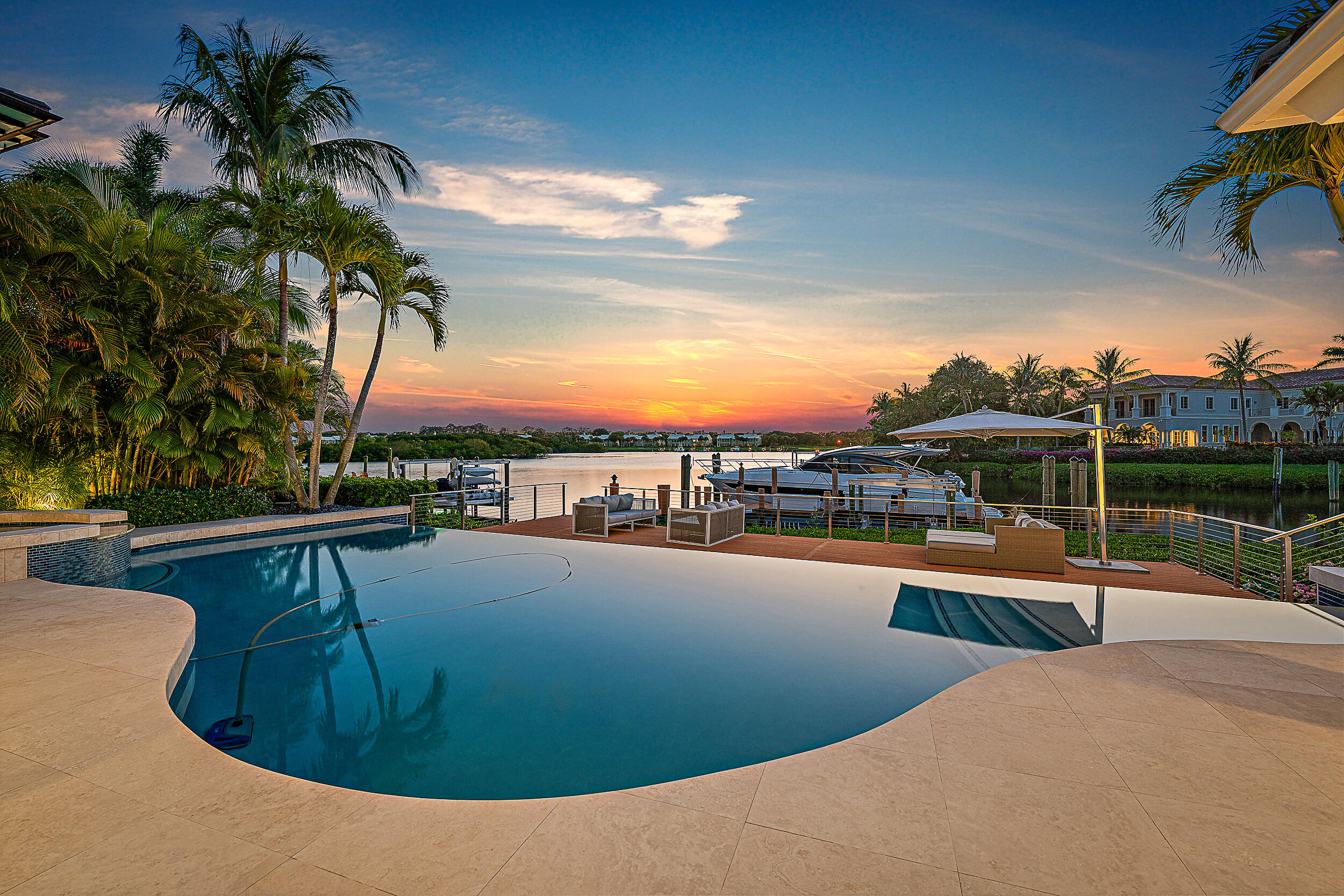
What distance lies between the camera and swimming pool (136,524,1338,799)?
3.38 meters

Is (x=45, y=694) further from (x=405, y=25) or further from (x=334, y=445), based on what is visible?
(x=334, y=445)

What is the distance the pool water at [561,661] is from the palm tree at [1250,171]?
361 centimetres

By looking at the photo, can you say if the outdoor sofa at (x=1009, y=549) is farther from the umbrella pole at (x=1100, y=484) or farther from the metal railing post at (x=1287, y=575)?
the metal railing post at (x=1287, y=575)

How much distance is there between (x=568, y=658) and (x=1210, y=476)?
37309 mm

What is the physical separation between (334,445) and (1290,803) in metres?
16.3

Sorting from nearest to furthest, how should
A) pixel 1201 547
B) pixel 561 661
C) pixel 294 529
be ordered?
1. pixel 561 661
2. pixel 1201 547
3. pixel 294 529

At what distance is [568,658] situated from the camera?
4.94 m

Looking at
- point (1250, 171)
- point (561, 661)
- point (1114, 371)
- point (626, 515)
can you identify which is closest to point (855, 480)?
point (626, 515)

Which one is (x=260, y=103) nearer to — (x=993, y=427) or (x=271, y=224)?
(x=271, y=224)

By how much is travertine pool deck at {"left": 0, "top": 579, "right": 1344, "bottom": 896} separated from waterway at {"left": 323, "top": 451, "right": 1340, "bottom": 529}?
15.4 meters

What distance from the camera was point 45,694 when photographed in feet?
10.6

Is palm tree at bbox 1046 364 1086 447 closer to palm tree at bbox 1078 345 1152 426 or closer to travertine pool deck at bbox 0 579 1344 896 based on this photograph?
palm tree at bbox 1078 345 1152 426

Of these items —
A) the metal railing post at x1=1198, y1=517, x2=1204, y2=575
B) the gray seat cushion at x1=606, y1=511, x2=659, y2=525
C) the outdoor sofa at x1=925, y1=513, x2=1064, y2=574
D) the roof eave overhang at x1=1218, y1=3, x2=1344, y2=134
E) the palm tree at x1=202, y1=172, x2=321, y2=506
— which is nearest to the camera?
the roof eave overhang at x1=1218, y1=3, x2=1344, y2=134

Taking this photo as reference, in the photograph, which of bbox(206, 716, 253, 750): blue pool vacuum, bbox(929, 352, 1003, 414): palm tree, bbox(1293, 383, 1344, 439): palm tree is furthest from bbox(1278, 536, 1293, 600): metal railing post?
bbox(1293, 383, 1344, 439): palm tree
